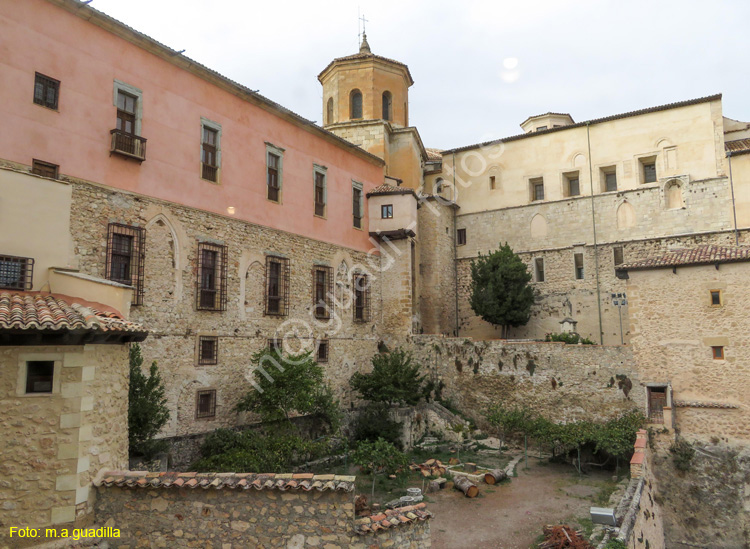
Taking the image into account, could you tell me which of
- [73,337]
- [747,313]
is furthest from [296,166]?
[747,313]

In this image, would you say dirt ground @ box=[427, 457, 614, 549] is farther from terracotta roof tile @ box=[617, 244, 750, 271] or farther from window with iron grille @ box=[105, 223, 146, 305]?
window with iron grille @ box=[105, 223, 146, 305]

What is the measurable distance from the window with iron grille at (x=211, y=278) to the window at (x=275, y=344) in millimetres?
2239

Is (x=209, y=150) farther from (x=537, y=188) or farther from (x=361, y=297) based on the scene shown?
(x=537, y=188)

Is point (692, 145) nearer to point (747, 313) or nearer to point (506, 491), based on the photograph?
point (747, 313)

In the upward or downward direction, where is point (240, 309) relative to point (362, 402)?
upward

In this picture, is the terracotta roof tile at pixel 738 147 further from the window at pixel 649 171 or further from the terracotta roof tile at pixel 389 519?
the terracotta roof tile at pixel 389 519

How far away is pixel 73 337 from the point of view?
8789mm

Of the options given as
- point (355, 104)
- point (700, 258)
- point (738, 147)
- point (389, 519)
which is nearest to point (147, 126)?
point (389, 519)

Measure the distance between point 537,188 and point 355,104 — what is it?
36.5 feet

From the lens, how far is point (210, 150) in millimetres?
17328

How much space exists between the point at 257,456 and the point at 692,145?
23.7 m

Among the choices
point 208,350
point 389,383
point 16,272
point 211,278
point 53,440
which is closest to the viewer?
point 53,440

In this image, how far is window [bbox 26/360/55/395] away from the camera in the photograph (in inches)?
338

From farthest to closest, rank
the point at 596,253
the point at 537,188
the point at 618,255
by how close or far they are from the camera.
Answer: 1. the point at 537,188
2. the point at 596,253
3. the point at 618,255
